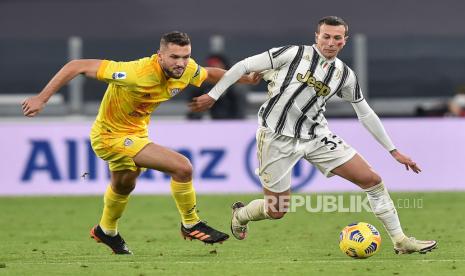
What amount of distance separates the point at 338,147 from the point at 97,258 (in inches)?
89.5

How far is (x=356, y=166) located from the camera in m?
10.3

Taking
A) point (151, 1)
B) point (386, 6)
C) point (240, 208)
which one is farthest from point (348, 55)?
point (240, 208)

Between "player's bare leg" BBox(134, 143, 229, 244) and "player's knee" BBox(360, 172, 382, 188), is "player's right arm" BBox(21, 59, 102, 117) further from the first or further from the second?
"player's knee" BBox(360, 172, 382, 188)

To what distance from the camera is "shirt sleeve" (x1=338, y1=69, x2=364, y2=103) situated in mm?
10336

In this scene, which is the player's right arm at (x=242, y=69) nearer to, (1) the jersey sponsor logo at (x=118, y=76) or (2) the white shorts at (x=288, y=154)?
(2) the white shorts at (x=288, y=154)

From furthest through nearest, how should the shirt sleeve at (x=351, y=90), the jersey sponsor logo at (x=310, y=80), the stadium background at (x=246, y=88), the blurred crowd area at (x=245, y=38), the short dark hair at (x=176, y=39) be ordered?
1. the blurred crowd area at (x=245, y=38)
2. the stadium background at (x=246, y=88)
3. the shirt sleeve at (x=351, y=90)
4. the jersey sponsor logo at (x=310, y=80)
5. the short dark hair at (x=176, y=39)

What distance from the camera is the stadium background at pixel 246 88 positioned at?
1708 centimetres

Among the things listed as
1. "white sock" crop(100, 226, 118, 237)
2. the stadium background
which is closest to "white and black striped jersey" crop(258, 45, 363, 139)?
"white sock" crop(100, 226, 118, 237)

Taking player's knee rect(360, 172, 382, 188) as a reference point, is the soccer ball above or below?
below

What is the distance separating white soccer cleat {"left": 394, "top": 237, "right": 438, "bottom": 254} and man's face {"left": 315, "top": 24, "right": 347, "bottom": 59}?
5.58ft

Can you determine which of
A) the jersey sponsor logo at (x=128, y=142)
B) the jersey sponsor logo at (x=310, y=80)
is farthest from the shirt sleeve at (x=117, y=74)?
the jersey sponsor logo at (x=310, y=80)

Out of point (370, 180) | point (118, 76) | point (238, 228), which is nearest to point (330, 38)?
point (370, 180)

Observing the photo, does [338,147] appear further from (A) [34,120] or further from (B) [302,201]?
(A) [34,120]

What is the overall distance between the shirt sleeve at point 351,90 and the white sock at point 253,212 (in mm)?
1239
